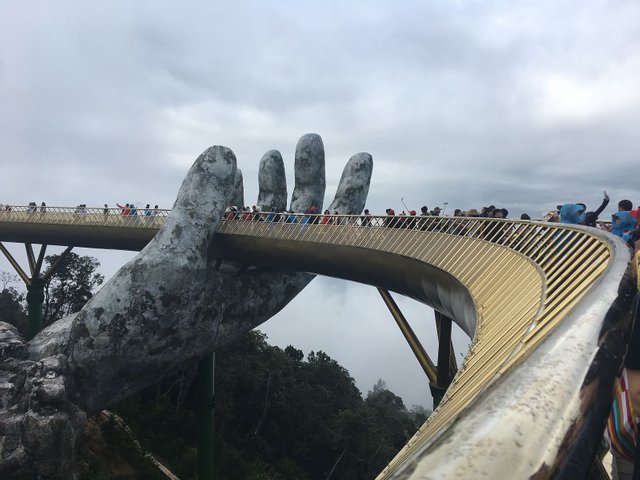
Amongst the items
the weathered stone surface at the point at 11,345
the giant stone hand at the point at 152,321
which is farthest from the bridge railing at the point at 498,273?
the weathered stone surface at the point at 11,345

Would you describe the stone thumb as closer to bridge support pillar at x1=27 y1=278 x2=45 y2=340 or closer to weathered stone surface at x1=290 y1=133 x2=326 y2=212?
weathered stone surface at x1=290 y1=133 x2=326 y2=212

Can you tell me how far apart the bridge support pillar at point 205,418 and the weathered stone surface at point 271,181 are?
813 centimetres

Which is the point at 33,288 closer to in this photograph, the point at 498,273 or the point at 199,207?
the point at 199,207

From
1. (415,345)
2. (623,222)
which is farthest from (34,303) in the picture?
(623,222)

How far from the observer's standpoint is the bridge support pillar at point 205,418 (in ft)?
74.6

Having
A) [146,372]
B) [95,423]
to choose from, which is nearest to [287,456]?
[95,423]

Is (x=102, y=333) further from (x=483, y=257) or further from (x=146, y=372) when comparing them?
(x=483, y=257)

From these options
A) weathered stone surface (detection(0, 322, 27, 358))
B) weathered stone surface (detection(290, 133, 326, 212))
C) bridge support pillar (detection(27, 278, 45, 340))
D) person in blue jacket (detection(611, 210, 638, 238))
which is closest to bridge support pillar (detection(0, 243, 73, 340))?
bridge support pillar (detection(27, 278, 45, 340))

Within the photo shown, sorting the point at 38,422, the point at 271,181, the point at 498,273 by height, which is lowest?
the point at 38,422

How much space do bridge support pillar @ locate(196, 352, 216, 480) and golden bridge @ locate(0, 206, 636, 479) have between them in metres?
9.06

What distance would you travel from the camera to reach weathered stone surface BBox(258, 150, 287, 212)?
2422 cm

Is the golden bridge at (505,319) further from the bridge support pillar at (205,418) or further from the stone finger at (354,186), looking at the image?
the bridge support pillar at (205,418)

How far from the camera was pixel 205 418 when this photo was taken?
22.8 meters

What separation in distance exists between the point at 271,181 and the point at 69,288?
29.8 m
